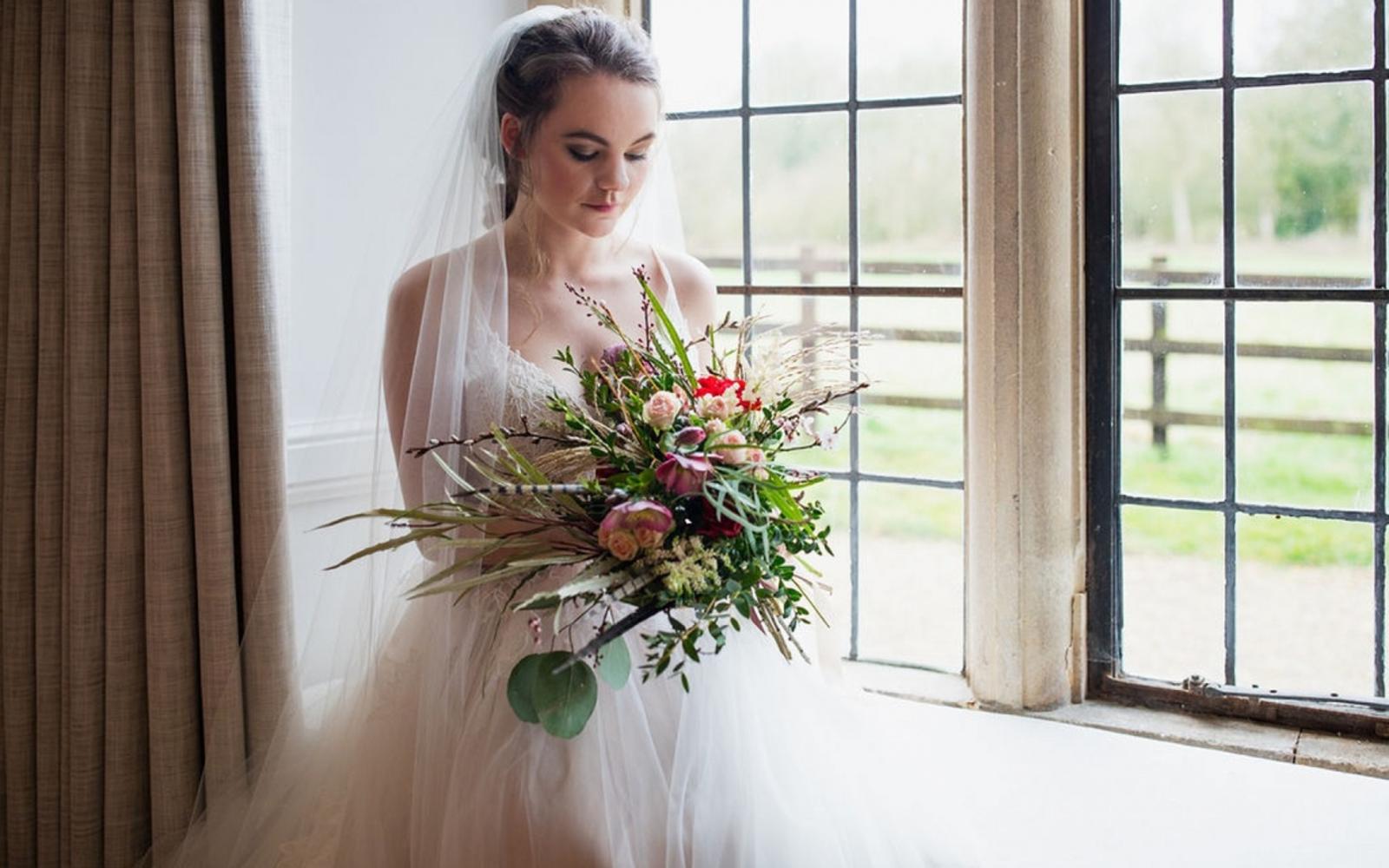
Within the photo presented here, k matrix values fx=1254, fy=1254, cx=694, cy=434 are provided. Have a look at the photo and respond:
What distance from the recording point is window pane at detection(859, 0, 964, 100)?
2.64m

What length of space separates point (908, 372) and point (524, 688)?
169cm

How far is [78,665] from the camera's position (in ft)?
7.07

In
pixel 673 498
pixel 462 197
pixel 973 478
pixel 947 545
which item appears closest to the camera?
pixel 673 498

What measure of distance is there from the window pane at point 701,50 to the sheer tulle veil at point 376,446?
26.9 inches

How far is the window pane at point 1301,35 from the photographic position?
2199mm

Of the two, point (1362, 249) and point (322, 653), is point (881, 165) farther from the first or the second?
point (322, 653)

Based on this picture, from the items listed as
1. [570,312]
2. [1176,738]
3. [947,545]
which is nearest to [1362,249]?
[1176,738]

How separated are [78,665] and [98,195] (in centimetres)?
81

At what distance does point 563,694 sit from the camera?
5.31 feet

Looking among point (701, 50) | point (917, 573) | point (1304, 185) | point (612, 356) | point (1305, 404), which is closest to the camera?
point (612, 356)

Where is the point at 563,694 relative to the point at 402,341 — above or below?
below

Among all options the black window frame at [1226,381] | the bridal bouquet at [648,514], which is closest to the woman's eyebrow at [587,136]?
the bridal bouquet at [648,514]

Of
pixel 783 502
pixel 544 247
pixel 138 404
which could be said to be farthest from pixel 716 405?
pixel 138 404

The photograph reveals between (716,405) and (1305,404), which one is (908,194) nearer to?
(1305,404)
